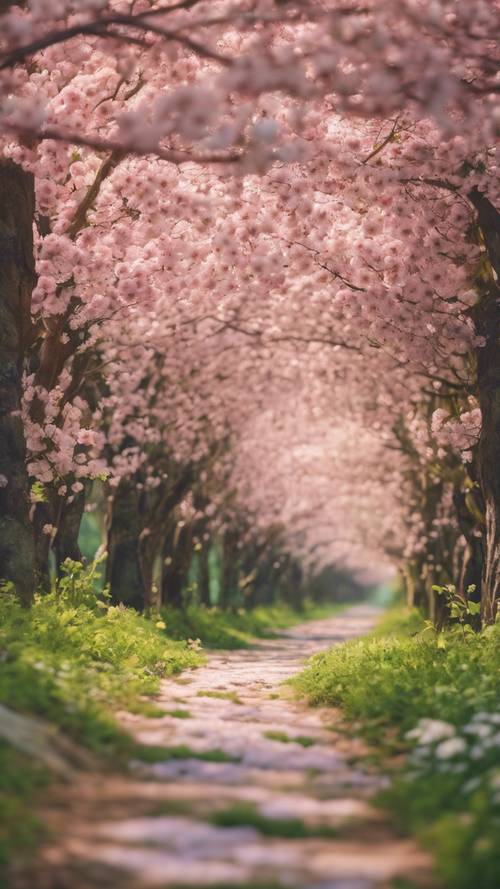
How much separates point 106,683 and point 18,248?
517 centimetres

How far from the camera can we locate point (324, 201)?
48.4ft

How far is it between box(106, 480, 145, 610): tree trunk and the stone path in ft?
43.7

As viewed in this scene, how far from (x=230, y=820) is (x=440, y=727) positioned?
200 cm

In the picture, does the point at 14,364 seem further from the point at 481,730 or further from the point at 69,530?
the point at 481,730

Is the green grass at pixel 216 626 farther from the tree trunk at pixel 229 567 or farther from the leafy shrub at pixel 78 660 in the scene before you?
the leafy shrub at pixel 78 660

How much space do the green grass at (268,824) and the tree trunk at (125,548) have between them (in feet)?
54.2

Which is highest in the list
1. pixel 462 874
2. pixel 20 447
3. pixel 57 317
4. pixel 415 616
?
pixel 57 317

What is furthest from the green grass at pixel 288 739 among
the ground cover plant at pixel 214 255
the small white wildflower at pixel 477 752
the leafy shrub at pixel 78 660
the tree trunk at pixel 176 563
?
the tree trunk at pixel 176 563

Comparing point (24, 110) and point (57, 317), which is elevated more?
point (24, 110)

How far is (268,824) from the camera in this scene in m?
5.53

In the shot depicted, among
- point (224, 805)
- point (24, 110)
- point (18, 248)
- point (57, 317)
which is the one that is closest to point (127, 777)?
point (224, 805)

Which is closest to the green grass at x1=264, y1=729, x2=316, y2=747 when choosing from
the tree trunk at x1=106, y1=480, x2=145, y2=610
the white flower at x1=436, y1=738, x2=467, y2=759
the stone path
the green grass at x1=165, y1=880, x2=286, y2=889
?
the stone path

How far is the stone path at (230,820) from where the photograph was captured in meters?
4.74

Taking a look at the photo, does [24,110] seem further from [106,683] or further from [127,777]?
[127,777]
